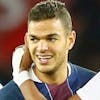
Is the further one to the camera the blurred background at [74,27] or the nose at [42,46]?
the blurred background at [74,27]

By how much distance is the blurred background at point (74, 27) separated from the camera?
Result: 2.52 metres

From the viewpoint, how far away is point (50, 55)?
1460mm

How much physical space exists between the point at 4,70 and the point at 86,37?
1.85 ft

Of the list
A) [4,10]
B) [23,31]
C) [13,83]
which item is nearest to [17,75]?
[13,83]

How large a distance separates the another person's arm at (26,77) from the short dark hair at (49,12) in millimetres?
139

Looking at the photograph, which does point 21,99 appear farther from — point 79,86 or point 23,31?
point 23,31

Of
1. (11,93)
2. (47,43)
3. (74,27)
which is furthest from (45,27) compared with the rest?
(74,27)

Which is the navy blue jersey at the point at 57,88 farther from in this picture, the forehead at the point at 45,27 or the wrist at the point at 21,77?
the forehead at the point at 45,27

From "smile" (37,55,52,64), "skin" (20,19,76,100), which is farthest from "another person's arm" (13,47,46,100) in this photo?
"smile" (37,55,52,64)

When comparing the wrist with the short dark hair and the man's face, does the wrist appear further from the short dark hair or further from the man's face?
the short dark hair

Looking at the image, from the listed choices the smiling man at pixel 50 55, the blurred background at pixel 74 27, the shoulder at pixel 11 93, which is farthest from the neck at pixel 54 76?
the blurred background at pixel 74 27

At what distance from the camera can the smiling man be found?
4.74 ft

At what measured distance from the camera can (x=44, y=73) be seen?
1.50 metres

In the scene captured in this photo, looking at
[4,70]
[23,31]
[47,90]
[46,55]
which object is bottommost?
[4,70]
